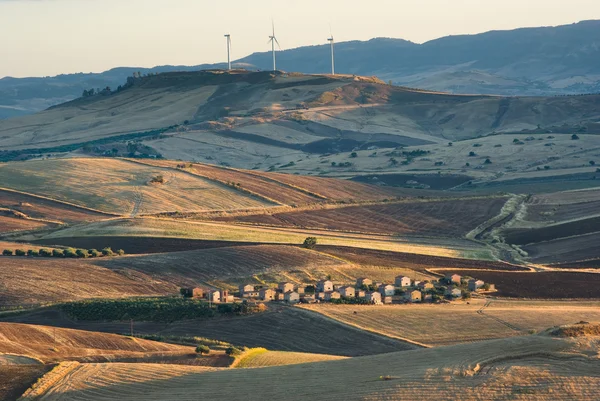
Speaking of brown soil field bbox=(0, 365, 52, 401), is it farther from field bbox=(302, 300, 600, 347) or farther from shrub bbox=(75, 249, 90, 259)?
shrub bbox=(75, 249, 90, 259)

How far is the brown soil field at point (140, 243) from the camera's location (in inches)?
4422

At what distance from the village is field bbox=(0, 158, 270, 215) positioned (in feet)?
170

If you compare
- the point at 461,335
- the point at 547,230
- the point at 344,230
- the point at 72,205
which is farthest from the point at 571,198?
the point at 461,335

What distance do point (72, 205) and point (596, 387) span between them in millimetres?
102857

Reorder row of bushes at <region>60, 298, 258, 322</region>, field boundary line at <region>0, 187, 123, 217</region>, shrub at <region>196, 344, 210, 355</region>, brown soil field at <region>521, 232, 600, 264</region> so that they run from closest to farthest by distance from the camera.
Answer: shrub at <region>196, 344, 210, 355</region>
row of bushes at <region>60, 298, 258, 322</region>
brown soil field at <region>521, 232, 600, 264</region>
field boundary line at <region>0, 187, 123, 217</region>

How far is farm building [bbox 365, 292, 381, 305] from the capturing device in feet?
288

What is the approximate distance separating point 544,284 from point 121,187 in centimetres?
7449

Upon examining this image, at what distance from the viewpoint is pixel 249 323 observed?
79500 millimetres

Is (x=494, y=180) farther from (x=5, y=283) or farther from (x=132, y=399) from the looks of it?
(x=132, y=399)

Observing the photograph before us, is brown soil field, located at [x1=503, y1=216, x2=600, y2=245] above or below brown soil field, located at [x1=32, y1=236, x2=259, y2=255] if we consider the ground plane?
below

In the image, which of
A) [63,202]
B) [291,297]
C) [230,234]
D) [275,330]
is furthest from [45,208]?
[275,330]

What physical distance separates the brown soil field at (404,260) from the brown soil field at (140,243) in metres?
10.9

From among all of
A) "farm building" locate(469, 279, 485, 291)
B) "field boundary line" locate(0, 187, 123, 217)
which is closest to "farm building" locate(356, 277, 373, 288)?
"farm building" locate(469, 279, 485, 291)

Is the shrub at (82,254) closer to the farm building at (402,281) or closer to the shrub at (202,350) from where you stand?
the farm building at (402,281)
